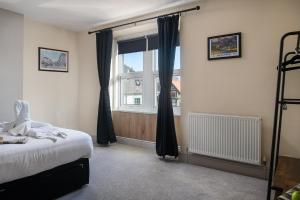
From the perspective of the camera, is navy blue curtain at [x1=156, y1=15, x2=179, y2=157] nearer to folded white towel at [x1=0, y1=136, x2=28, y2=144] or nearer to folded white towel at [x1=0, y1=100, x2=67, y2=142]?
folded white towel at [x1=0, y1=100, x2=67, y2=142]

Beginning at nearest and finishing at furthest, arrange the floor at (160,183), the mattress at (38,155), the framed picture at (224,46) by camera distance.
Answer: the mattress at (38,155) < the floor at (160,183) < the framed picture at (224,46)

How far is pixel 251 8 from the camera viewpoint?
2725 mm

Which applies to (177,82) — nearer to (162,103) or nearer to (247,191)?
(162,103)

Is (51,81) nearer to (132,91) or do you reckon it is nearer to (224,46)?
(132,91)

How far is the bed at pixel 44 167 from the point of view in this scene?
179 cm

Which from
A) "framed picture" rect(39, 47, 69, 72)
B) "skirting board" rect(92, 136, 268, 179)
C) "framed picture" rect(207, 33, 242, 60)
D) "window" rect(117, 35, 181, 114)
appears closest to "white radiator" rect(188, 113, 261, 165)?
"skirting board" rect(92, 136, 268, 179)

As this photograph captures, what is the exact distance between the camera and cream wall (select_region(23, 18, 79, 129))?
13.0 ft

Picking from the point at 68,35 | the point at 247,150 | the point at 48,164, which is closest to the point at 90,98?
the point at 68,35

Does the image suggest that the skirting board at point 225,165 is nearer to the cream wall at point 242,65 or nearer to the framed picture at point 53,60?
the cream wall at point 242,65

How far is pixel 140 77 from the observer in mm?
4195

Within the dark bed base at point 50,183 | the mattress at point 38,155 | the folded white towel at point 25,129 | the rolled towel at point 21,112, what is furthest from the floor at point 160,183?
the rolled towel at point 21,112

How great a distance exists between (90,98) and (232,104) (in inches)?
115

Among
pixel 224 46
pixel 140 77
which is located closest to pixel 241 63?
pixel 224 46

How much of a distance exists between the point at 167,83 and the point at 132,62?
1.28 meters
